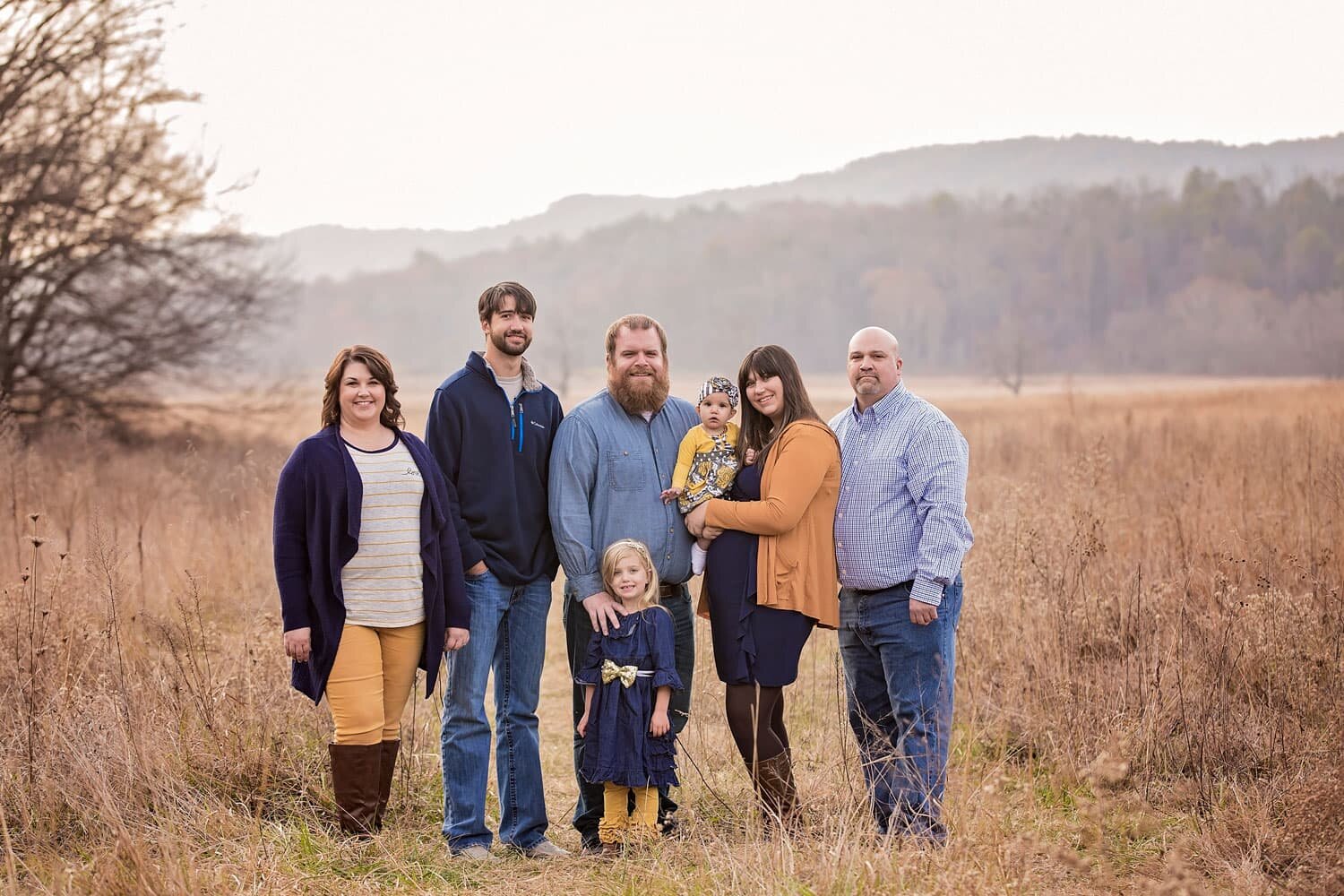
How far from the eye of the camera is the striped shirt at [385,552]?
3.96m

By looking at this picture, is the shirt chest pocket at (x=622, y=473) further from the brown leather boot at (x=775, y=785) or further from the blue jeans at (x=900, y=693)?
the brown leather boot at (x=775, y=785)

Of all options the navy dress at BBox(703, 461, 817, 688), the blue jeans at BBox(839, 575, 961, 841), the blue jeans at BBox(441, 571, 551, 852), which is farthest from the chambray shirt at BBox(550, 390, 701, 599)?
the blue jeans at BBox(839, 575, 961, 841)

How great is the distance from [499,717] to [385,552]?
3.15 feet

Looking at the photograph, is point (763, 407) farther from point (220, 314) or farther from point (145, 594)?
point (220, 314)

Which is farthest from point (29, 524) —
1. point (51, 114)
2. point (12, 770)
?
point (51, 114)

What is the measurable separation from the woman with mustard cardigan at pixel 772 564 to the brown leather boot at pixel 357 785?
1437mm

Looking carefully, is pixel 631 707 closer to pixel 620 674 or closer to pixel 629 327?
pixel 620 674

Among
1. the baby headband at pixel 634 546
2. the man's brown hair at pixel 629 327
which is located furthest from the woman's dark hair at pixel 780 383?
the baby headband at pixel 634 546

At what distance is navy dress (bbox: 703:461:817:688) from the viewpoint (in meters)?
4.10

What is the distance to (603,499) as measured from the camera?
4.31 metres

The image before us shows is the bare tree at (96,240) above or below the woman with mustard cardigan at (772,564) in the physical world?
above

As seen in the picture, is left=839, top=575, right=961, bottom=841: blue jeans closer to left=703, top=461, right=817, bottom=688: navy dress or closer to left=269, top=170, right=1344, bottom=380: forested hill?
left=703, top=461, right=817, bottom=688: navy dress

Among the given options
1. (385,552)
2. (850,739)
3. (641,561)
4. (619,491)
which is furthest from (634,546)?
(850,739)

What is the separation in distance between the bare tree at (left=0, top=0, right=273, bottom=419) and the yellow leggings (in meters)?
13.0
